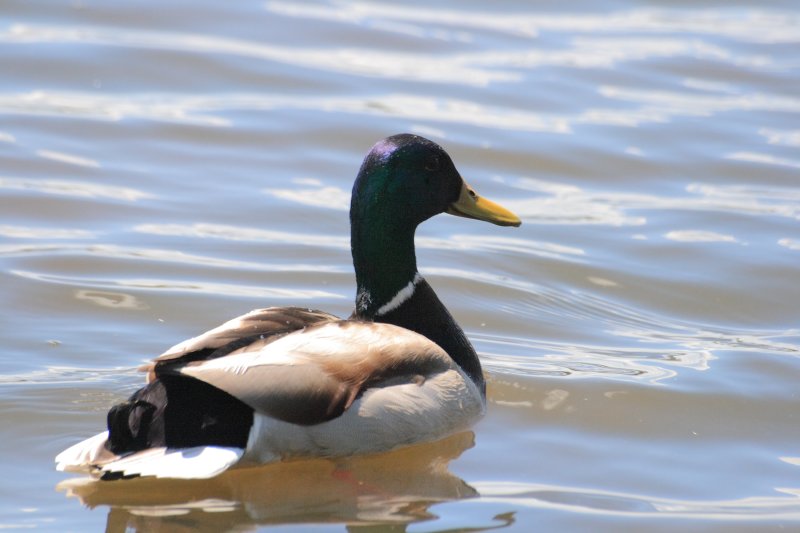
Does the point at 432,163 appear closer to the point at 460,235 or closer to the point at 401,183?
the point at 401,183

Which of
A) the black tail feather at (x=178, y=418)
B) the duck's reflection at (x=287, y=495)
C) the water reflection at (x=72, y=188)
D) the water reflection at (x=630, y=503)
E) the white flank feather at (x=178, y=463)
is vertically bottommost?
the duck's reflection at (x=287, y=495)

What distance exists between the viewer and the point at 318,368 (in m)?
5.55

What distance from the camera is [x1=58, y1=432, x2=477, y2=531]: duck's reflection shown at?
17.1 feet

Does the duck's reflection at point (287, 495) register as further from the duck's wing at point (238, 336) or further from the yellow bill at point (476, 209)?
the yellow bill at point (476, 209)

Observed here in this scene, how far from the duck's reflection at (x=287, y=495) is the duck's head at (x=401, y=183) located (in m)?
1.14

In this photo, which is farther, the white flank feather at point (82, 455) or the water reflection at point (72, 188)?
the water reflection at point (72, 188)

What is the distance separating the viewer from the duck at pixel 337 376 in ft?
17.3

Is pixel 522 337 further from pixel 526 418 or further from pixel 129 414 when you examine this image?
pixel 129 414

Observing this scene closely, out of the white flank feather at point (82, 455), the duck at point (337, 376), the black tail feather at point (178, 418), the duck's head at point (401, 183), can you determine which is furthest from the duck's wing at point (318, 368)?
the duck's head at point (401, 183)

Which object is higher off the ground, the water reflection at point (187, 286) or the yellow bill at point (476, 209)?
the yellow bill at point (476, 209)

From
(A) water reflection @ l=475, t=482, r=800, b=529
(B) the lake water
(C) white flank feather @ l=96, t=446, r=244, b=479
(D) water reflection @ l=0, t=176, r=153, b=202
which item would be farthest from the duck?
(D) water reflection @ l=0, t=176, r=153, b=202

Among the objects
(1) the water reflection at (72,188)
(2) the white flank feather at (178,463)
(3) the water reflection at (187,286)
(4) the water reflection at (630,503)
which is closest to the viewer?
(2) the white flank feather at (178,463)

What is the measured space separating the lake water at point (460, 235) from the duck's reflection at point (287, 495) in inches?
0.6

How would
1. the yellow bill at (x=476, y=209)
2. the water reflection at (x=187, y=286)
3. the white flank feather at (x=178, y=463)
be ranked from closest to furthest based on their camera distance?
the white flank feather at (x=178, y=463)
the yellow bill at (x=476, y=209)
the water reflection at (x=187, y=286)
